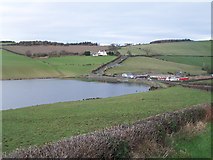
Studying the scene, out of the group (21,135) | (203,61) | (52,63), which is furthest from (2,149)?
(203,61)

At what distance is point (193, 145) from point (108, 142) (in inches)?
177

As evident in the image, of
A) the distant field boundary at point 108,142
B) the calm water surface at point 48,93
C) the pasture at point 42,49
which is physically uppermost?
the pasture at point 42,49

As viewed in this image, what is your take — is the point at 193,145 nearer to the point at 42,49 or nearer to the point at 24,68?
the point at 24,68

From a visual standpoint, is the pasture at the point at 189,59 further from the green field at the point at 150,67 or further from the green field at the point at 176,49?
the green field at the point at 176,49

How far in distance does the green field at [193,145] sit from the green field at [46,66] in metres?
81.5

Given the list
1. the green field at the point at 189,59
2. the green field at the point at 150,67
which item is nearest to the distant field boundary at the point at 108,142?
the green field at the point at 150,67

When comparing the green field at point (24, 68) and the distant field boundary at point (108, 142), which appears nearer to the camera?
the distant field boundary at point (108, 142)

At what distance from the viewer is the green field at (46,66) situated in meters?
95.1

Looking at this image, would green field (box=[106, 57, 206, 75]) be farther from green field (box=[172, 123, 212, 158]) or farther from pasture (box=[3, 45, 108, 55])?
green field (box=[172, 123, 212, 158])

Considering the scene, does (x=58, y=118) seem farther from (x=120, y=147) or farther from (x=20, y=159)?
(x=20, y=159)

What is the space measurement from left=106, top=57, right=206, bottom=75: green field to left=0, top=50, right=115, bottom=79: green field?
8.26 metres

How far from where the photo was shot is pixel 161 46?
156 metres

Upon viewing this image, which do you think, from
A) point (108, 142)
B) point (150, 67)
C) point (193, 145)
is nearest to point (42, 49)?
point (150, 67)

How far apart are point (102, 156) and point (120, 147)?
0.69m
